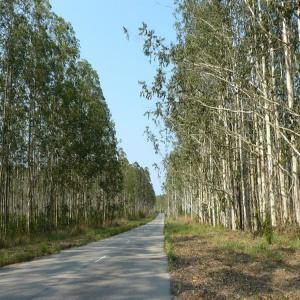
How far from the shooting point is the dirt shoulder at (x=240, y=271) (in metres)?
9.83

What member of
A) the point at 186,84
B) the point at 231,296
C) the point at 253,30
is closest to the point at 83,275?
the point at 231,296

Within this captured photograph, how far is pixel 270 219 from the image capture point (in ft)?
69.7

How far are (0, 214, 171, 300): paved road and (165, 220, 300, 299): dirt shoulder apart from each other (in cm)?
61

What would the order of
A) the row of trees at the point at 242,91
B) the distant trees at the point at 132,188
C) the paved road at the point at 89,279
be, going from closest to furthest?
the paved road at the point at 89,279, the row of trees at the point at 242,91, the distant trees at the point at 132,188

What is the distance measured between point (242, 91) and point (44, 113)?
18.9 metres

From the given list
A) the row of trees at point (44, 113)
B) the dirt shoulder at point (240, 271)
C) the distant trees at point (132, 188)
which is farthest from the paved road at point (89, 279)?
the distant trees at point (132, 188)

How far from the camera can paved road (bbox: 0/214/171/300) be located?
10.2 meters

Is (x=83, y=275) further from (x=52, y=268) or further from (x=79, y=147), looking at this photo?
(x=79, y=147)

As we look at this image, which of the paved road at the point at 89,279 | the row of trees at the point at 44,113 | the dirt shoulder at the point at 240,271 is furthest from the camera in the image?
the row of trees at the point at 44,113

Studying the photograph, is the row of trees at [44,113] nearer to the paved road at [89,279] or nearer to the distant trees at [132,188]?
the paved road at [89,279]

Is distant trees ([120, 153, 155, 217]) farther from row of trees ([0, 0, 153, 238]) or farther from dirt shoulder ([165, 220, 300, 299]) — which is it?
dirt shoulder ([165, 220, 300, 299])

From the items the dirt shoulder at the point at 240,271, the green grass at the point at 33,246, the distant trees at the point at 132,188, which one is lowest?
the dirt shoulder at the point at 240,271

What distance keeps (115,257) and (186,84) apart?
34.6 ft

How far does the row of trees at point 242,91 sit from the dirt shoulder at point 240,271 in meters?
2.69
